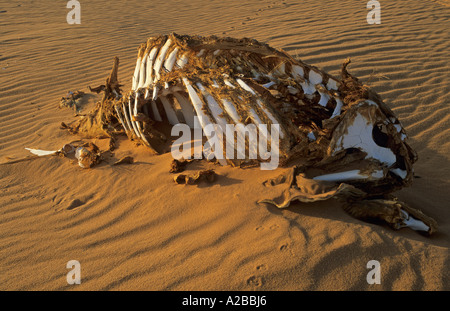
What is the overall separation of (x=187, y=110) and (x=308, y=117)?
53.0 inches

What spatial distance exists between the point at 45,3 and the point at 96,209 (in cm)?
1206

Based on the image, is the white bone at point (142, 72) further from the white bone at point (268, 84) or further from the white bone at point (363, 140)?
the white bone at point (363, 140)

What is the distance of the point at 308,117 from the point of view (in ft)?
9.55

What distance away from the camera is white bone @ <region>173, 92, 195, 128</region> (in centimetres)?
357

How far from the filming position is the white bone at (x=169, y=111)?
3729 mm

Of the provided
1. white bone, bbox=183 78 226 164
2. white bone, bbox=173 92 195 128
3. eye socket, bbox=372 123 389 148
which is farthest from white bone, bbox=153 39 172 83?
eye socket, bbox=372 123 389 148

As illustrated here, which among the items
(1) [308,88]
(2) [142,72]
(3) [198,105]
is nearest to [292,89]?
(1) [308,88]

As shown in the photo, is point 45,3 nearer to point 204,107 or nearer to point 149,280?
point 204,107

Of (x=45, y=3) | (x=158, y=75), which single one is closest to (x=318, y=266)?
(x=158, y=75)

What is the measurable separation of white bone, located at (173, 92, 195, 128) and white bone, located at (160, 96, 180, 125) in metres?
0.13

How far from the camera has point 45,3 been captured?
40.0ft

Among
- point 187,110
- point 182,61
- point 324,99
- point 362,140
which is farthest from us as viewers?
point 187,110

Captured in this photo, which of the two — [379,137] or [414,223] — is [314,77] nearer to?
[379,137]

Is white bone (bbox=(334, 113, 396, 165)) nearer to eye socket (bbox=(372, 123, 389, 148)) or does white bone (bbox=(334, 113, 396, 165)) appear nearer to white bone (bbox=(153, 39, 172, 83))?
eye socket (bbox=(372, 123, 389, 148))
